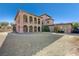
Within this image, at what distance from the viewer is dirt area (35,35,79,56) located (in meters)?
2.06

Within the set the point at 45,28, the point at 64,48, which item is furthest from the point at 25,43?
the point at 64,48

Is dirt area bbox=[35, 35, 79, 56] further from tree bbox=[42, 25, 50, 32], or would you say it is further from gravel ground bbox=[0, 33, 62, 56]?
tree bbox=[42, 25, 50, 32]

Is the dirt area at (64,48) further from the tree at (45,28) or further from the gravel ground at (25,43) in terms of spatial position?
the tree at (45,28)

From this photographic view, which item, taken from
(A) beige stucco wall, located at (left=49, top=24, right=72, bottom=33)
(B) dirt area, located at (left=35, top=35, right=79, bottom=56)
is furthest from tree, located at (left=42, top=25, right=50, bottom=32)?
(B) dirt area, located at (left=35, top=35, right=79, bottom=56)

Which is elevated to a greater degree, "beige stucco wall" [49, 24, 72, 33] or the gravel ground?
"beige stucco wall" [49, 24, 72, 33]

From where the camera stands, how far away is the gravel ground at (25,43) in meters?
2.08

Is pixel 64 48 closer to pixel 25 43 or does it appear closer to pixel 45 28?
pixel 45 28

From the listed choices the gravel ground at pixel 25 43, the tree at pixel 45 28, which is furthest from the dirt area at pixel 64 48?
the tree at pixel 45 28

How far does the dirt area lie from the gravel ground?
5 cm

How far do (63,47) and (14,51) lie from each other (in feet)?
1.71

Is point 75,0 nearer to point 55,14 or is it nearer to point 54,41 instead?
point 55,14

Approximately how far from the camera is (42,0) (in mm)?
2068

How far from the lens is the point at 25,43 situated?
82.6 inches

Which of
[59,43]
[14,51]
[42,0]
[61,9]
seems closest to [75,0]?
[61,9]
